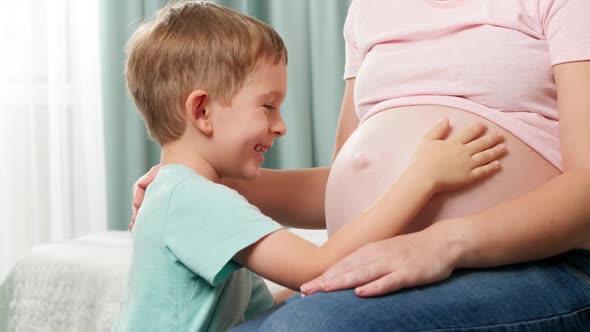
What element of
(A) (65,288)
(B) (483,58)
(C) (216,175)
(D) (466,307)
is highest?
(B) (483,58)

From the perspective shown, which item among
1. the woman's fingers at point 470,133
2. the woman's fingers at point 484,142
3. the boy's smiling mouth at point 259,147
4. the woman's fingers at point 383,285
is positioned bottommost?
the woman's fingers at point 383,285

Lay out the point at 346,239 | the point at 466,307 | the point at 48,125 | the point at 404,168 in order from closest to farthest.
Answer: the point at 466,307 → the point at 346,239 → the point at 404,168 → the point at 48,125

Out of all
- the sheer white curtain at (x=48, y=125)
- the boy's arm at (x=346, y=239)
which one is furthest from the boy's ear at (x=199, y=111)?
the sheer white curtain at (x=48, y=125)

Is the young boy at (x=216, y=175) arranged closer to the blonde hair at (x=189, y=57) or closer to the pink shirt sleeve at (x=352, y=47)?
the blonde hair at (x=189, y=57)

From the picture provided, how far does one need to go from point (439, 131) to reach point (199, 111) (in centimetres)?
33

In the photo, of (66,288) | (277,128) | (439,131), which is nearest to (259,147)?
(277,128)

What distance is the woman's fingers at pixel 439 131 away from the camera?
3.62 ft

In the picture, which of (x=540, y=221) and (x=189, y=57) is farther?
(x=189, y=57)

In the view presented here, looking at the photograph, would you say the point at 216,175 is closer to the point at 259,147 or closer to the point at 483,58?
the point at 259,147

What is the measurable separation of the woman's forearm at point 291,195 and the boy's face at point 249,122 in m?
0.23

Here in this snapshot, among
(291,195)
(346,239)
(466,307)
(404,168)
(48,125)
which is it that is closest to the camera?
(466,307)

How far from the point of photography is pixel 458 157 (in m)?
1.05

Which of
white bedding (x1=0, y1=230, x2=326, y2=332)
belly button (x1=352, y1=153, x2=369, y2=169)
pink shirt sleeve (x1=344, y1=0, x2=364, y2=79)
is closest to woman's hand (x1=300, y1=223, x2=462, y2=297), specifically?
belly button (x1=352, y1=153, x2=369, y2=169)

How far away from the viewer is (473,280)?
3.12 ft
